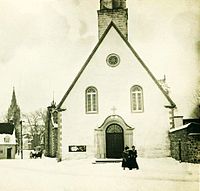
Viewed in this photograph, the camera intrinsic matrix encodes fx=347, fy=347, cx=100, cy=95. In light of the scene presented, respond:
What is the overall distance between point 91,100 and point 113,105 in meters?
0.25

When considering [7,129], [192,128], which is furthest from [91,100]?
[192,128]

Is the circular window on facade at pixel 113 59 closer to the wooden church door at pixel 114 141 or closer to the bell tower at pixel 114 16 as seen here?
the bell tower at pixel 114 16

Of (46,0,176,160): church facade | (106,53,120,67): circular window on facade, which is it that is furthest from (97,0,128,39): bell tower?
(106,53,120,67): circular window on facade

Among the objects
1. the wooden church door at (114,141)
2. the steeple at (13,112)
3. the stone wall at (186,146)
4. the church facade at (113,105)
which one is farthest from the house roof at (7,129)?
the stone wall at (186,146)

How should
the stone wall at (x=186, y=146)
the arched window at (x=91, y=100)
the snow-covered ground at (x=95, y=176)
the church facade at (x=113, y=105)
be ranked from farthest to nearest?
the arched window at (x=91, y=100) < the church facade at (x=113, y=105) < the stone wall at (x=186, y=146) < the snow-covered ground at (x=95, y=176)

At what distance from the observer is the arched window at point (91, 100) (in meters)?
3.69

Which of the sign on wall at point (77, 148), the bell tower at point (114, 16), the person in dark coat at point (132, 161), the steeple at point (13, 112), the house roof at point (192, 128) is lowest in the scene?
the person in dark coat at point (132, 161)

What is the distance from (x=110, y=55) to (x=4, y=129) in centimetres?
136

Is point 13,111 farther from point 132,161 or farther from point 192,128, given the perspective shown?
point 192,128

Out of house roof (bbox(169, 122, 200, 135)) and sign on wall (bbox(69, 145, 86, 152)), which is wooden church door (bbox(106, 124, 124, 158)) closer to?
sign on wall (bbox(69, 145, 86, 152))

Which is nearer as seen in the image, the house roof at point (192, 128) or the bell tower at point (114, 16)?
the house roof at point (192, 128)

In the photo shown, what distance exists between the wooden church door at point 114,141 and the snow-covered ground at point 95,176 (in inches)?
6.0

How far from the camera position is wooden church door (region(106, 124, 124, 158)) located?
363cm

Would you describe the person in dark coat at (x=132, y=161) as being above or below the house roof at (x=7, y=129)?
below
